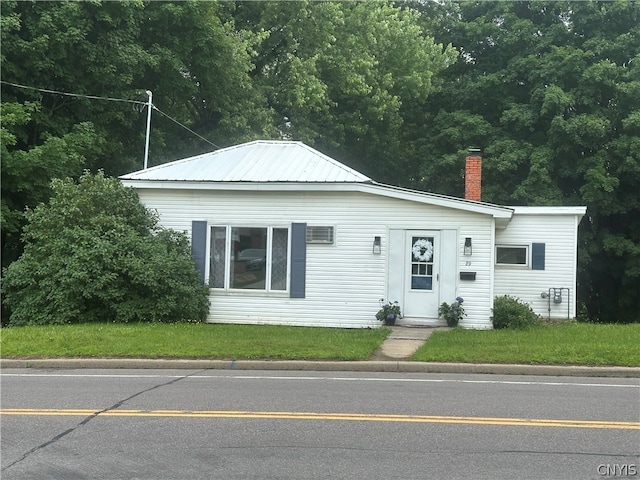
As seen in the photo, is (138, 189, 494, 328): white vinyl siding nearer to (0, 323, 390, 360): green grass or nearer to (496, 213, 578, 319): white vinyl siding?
(0, 323, 390, 360): green grass

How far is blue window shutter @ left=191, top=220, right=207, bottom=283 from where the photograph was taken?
52.1 feet

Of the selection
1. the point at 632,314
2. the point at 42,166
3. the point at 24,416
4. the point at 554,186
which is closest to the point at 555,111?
the point at 554,186

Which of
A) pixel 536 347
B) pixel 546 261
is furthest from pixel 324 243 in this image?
pixel 546 261

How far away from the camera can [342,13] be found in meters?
28.1

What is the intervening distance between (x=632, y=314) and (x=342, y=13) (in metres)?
18.0

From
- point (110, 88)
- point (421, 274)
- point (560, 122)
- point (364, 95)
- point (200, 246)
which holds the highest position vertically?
point (364, 95)

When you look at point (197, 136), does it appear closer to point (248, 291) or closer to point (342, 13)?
point (342, 13)

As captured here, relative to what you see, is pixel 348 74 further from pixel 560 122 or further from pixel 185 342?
pixel 185 342

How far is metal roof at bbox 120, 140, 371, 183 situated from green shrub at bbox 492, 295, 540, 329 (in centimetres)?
430

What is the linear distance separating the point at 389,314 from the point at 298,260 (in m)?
2.51

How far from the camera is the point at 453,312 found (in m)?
14.9

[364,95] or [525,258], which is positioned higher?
[364,95]

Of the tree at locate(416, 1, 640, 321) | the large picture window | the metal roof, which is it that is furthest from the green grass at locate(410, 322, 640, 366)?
the tree at locate(416, 1, 640, 321)

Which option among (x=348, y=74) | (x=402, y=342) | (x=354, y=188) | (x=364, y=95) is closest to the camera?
(x=402, y=342)
